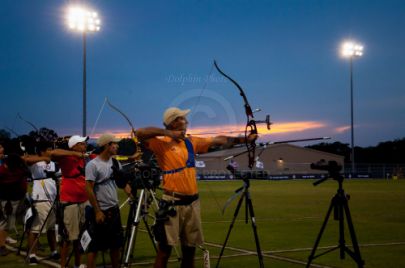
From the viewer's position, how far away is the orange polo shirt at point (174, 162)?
6820mm

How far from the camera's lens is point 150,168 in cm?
779

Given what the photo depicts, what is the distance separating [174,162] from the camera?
22.4 ft

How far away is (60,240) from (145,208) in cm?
195

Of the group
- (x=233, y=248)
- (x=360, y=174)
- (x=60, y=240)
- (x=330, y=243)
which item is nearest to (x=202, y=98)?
(x=60, y=240)

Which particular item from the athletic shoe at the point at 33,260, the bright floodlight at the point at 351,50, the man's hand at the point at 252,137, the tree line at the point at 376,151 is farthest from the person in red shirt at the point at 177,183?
the tree line at the point at 376,151

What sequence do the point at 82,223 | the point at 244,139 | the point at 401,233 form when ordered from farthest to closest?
1. the point at 401,233
2. the point at 82,223
3. the point at 244,139

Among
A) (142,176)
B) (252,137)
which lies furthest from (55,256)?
(252,137)

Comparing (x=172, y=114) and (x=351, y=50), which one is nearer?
(x=172, y=114)

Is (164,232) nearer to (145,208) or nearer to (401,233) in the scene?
(145,208)

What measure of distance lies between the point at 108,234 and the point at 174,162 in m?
1.72

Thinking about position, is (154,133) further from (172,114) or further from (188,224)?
(188,224)

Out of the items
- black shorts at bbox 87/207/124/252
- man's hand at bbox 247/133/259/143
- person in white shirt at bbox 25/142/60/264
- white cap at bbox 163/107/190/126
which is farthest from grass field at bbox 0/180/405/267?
white cap at bbox 163/107/190/126

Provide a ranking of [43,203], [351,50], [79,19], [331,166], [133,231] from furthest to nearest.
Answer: [351,50] → [79,19] → [43,203] → [331,166] → [133,231]

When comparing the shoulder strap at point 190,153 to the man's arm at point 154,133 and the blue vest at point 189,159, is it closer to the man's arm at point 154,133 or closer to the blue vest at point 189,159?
the blue vest at point 189,159
